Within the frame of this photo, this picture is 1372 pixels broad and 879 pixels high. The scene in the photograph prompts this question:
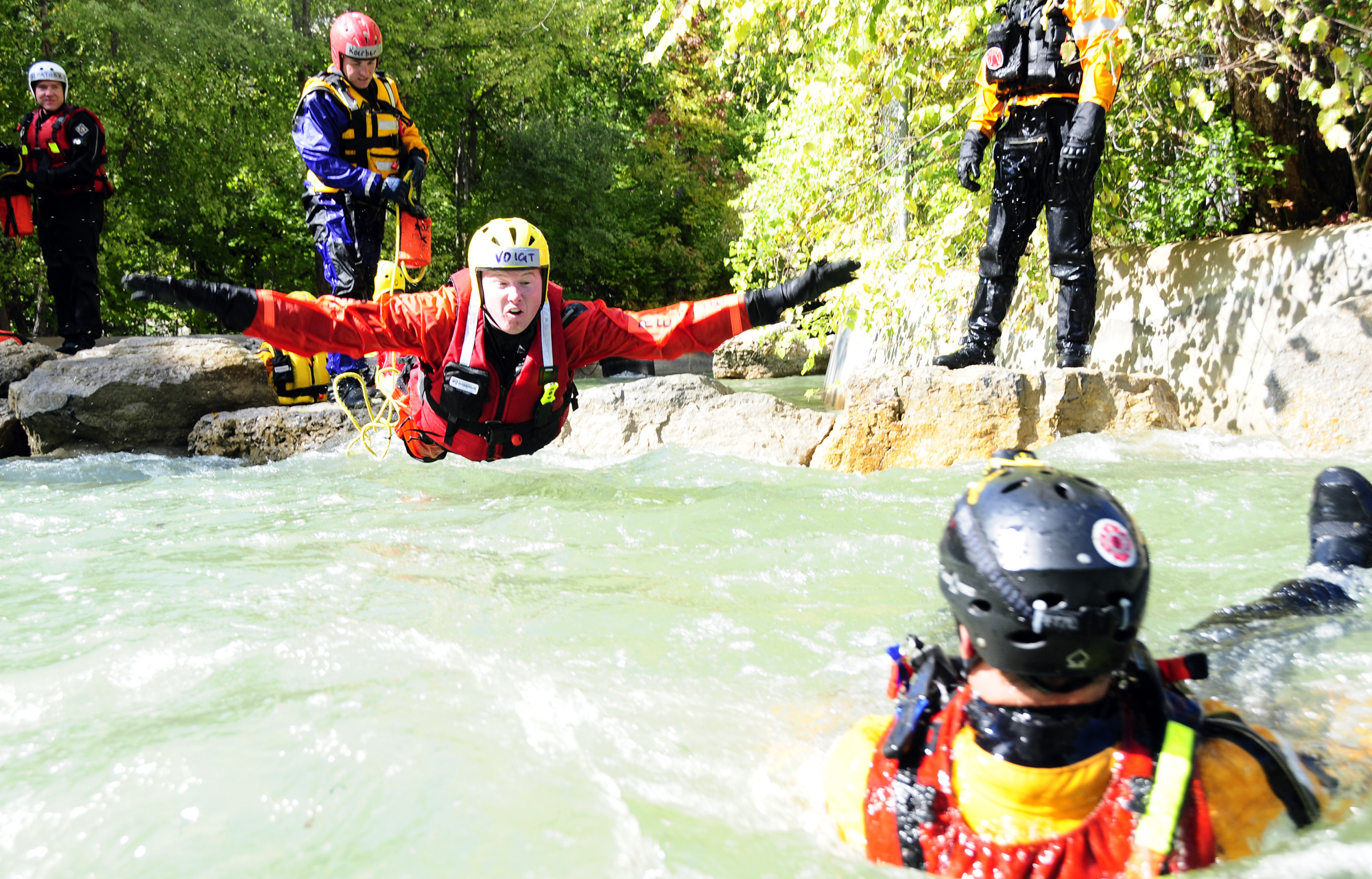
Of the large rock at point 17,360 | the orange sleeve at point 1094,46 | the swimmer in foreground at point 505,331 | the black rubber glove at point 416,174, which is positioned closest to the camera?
the swimmer in foreground at point 505,331

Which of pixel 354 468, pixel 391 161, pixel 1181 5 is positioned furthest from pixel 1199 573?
pixel 391 161

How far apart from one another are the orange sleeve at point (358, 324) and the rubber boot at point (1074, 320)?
10.9 ft

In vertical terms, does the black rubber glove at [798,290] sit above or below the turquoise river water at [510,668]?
above

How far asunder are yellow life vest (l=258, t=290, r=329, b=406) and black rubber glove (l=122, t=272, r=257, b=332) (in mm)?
3235

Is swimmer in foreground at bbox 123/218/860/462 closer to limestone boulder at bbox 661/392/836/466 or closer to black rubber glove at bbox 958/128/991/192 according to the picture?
limestone boulder at bbox 661/392/836/466

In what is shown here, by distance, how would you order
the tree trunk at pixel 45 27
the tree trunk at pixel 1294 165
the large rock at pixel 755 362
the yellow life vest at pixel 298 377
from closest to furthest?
the tree trunk at pixel 1294 165 < the yellow life vest at pixel 298 377 < the tree trunk at pixel 45 27 < the large rock at pixel 755 362

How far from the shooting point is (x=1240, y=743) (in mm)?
1839

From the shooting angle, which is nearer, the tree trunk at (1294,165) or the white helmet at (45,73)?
the tree trunk at (1294,165)

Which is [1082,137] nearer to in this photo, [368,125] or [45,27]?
[368,125]

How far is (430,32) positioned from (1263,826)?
1798 cm

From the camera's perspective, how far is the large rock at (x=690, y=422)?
20.2 feet

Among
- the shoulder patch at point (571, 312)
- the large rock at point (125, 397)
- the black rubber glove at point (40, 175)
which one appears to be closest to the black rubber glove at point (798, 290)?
the shoulder patch at point (571, 312)

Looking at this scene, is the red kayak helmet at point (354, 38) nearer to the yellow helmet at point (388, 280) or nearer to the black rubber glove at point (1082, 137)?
the yellow helmet at point (388, 280)

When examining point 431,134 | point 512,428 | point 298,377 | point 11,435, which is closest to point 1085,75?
point 512,428
